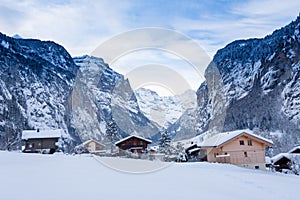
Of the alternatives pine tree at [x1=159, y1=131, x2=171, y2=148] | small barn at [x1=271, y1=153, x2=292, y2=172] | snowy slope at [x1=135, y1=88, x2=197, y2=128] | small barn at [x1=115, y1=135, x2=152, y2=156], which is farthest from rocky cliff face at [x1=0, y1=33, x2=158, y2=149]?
snowy slope at [x1=135, y1=88, x2=197, y2=128]

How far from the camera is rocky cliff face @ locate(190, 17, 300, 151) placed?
77.5 m

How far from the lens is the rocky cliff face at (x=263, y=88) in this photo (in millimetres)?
77500

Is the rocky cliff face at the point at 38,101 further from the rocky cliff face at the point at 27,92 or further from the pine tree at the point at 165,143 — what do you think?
the pine tree at the point at 165,143

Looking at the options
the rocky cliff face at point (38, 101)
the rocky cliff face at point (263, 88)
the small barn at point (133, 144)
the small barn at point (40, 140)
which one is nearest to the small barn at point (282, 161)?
the small barn at point (133, 144)

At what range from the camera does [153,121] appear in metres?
14.9

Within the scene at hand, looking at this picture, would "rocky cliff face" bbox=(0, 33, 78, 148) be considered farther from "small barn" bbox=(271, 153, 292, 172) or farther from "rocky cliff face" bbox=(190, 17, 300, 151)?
"small barn" bbox=(271, 153, 292, 172)

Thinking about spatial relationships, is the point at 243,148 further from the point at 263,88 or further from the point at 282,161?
the point at 263,88

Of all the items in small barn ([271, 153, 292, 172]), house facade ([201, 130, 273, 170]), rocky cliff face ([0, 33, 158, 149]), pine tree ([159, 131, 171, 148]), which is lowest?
small barn ([271, 153, 292, 172])

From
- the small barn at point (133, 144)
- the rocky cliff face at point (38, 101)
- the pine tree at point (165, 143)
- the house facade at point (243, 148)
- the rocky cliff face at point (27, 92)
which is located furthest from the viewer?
the rocky cliff face at point (27, 92)

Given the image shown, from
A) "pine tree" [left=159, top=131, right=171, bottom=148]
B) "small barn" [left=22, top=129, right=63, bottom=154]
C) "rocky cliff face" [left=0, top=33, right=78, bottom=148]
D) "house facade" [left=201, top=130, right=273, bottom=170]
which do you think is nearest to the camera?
"house facade" [left=201, top=130, right=273, bottom=170]

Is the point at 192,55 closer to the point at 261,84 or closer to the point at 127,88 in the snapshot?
the point at 127,88

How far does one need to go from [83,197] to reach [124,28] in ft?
25.6

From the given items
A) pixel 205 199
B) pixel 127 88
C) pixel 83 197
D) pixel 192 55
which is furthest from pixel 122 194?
pixel 127 88

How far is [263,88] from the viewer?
10744 cm
